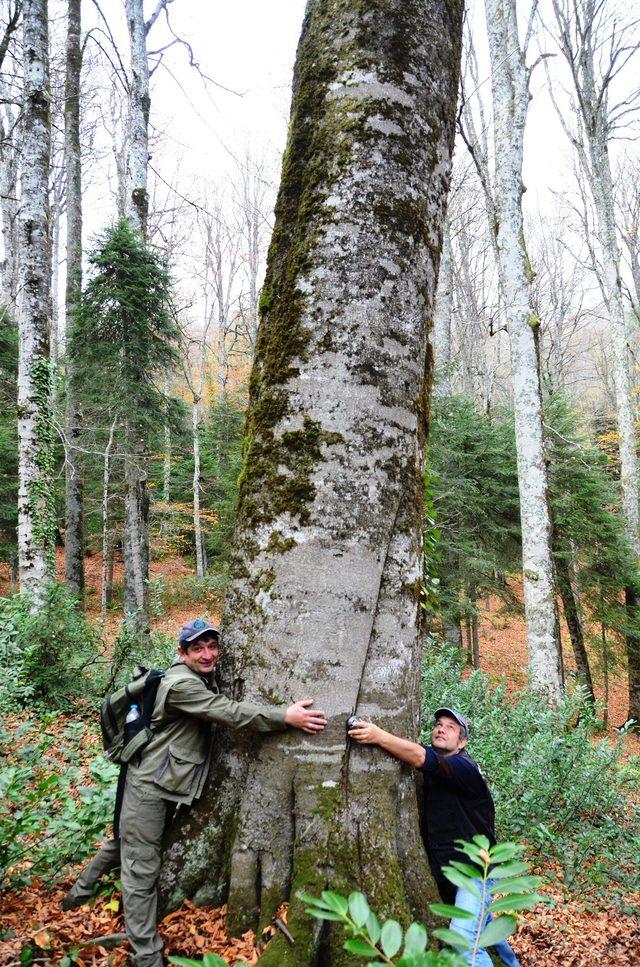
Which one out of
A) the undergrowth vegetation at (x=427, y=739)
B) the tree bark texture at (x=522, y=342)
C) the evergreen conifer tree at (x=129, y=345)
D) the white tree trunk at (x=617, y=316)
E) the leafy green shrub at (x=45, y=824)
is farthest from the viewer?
the white tree trunk at (x=617, y=316)

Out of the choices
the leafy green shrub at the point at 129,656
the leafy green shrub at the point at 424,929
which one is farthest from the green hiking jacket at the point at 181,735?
the leafy green shrub at the point at 129,656

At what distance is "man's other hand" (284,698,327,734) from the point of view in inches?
94.0

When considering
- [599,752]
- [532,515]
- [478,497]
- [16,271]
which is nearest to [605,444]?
[478,497]

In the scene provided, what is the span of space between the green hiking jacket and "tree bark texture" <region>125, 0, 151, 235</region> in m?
12.6

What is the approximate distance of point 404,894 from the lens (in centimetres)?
235

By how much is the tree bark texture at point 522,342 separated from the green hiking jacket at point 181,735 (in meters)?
6.79

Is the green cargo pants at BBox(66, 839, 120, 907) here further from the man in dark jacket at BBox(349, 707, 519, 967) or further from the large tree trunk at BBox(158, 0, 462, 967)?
the man in dark jacket at BBox(349, 707, 519, 967)

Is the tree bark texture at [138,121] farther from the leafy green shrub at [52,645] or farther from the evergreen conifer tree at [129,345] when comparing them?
the leafy green shrub at [52,645]

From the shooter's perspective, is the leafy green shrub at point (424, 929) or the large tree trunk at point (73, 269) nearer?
the leafy green shrub at point (424, 929)

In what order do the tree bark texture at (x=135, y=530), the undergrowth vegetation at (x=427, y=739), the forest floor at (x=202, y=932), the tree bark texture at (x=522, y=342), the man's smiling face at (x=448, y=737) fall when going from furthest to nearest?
1. the tree bark texture at (x=135, y=530)
2. the tree bark texture at (x=522, y=342)
3. the undergrowth vegetation at (x=427, y=739)
4. the man's smiling face at (x=448, y=737)
5. the forest floor at (x=202, y=932)

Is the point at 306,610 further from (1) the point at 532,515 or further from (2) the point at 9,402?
(2) the point at 9,402

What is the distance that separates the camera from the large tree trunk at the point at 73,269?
45.7 feet

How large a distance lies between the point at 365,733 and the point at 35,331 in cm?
884

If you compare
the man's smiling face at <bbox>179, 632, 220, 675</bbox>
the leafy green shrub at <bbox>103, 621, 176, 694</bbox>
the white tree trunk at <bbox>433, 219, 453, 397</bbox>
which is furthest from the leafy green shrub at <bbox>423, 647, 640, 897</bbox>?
the white tree trunk at <bbox>433, 219, 453, 397</bbox>
